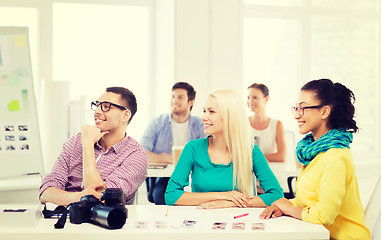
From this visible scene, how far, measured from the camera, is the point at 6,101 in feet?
12.6

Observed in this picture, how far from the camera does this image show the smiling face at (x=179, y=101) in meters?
4.54

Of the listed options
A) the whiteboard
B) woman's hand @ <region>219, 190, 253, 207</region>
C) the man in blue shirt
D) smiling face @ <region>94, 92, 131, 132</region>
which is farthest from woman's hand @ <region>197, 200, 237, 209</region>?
the man in blue shirt

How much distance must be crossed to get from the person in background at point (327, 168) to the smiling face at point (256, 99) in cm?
208

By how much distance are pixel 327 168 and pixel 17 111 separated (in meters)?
2.56

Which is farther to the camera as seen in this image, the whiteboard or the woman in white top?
the woman in white top

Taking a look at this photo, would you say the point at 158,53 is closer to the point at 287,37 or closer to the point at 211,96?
the point at 287,37

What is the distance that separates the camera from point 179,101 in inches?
179

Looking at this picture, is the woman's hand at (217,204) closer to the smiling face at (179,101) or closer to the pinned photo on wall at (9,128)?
the pinned photo on wall at (9,128)

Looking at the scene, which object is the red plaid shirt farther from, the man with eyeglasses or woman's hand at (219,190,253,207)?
woman's hand at (219,190,253,207)

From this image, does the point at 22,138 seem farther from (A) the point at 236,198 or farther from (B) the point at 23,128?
(A) the point at 236,198

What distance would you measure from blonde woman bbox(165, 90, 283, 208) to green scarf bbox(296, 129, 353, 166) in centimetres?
40

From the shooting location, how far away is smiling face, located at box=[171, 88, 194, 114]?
4543 mm

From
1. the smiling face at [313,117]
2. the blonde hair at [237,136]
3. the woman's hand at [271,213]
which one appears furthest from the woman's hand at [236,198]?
the smiling face at [313,117]

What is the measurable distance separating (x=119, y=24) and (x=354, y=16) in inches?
106
